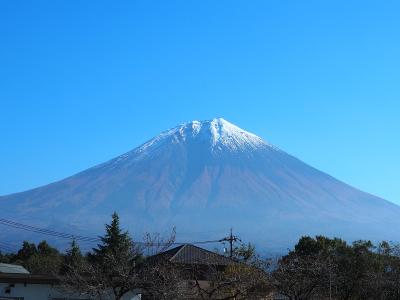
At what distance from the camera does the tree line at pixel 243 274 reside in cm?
2661

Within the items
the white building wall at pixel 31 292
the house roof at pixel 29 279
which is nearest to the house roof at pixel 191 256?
the white building wall at pixel 31 292

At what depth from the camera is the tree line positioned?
1048 inches

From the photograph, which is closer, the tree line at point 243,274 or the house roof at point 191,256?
the tree line at point 243,274

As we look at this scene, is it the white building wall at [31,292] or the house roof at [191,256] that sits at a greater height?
the house roof at [191,256]

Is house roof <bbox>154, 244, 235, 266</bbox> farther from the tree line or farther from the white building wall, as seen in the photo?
the white building wall

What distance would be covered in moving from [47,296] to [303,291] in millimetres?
11622

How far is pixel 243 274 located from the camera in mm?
27891

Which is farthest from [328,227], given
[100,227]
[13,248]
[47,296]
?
[47,296]

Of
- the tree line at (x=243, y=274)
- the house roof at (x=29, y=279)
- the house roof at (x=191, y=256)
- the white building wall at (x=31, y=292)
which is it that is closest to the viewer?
the tree line at (x=243, y=274)

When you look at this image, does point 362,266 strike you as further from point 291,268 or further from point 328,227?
point 328,227

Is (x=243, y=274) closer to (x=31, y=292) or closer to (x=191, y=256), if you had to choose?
(x=31, y=292)

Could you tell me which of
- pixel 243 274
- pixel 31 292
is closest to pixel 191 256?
pixel 31 292

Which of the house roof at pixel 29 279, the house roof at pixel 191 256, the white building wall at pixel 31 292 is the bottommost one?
the white building wall at pixel 31 292

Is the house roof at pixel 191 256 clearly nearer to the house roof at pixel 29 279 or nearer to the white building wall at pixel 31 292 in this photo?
the white building wall at pixel 31 292
